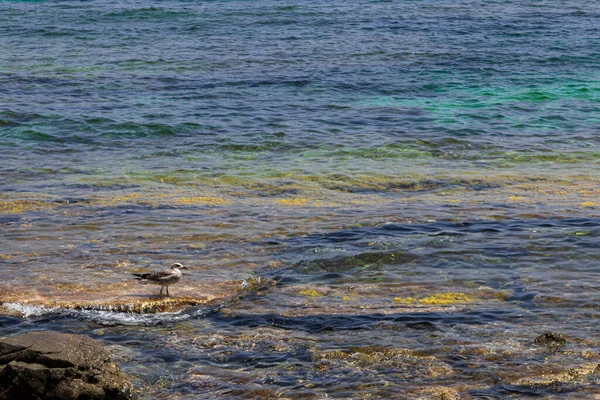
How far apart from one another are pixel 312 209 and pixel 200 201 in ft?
6.70

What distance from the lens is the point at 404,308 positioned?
10.2 meters

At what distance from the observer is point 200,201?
14.9m

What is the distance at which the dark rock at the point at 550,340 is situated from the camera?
9.12 metres

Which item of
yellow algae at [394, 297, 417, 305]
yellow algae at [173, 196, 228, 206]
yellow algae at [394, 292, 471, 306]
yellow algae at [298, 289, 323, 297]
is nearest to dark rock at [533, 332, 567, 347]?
yellow algae at [394, 292, 471, 306]

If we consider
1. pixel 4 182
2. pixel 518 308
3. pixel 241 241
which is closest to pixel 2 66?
pixel 4 182

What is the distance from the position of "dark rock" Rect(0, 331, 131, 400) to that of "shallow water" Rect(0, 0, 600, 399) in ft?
1.52

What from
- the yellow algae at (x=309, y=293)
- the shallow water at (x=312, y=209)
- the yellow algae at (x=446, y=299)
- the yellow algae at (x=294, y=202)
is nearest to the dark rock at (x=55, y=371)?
the shallow water at (x=312, y=209)

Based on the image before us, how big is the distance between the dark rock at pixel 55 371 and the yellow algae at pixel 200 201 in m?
6.86

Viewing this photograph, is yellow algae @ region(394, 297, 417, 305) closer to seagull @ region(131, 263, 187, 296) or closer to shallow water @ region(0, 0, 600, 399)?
shallow water @ region(0, 0, 600, 399)

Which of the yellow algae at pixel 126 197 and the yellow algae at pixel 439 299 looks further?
the yellow algae at pixel 126 197

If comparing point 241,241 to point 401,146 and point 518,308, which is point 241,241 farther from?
point 401,146

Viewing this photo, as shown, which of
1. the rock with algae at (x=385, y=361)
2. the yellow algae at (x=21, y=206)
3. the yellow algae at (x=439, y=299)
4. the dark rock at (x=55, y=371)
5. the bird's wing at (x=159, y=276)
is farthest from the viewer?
the yellow algae at (x=21, y=206)

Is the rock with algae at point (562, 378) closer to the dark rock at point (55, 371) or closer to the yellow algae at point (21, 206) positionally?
the dark rock at point (55, 371)

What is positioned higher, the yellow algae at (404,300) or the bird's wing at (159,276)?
the bird's wing at (159,276)
